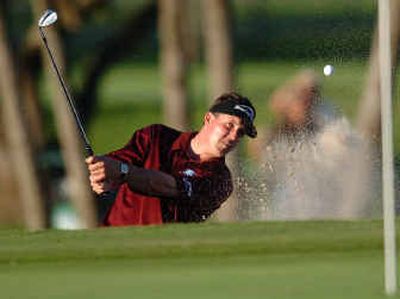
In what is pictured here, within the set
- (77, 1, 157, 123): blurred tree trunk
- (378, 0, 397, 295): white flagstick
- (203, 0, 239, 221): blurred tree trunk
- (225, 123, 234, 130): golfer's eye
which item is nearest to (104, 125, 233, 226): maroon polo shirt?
(225, 123, 234, 130): golfer's eye

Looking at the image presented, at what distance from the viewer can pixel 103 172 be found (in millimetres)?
8781

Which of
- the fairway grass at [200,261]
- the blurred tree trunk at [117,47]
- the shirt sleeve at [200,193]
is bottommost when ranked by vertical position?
the fairway grass at [200,261]

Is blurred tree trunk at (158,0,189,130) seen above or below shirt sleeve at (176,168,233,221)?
above

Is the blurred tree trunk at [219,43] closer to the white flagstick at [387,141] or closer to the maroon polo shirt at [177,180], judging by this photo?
the maroon polo shirt at [177,180]

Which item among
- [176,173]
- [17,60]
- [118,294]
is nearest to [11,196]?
[17,60]

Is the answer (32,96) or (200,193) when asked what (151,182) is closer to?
(200,193)

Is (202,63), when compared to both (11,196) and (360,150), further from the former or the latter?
(360,150)

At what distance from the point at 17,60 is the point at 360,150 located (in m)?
4.87

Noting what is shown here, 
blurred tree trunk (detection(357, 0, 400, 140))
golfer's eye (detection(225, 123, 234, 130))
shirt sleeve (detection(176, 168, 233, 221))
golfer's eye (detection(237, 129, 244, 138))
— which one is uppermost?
blurred tree trunk (detection(357, 0, 400, 140))

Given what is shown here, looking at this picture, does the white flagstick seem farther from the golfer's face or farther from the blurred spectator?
the blurred spectator

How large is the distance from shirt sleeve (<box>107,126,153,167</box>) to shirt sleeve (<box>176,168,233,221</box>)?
0.73ft

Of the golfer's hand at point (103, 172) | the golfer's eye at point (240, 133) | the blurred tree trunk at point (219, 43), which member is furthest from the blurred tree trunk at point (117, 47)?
the golfer's hand at point (103, 172)

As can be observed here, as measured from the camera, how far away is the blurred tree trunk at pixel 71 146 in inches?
520

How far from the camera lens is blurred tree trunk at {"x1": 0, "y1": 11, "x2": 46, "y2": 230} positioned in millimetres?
13547
